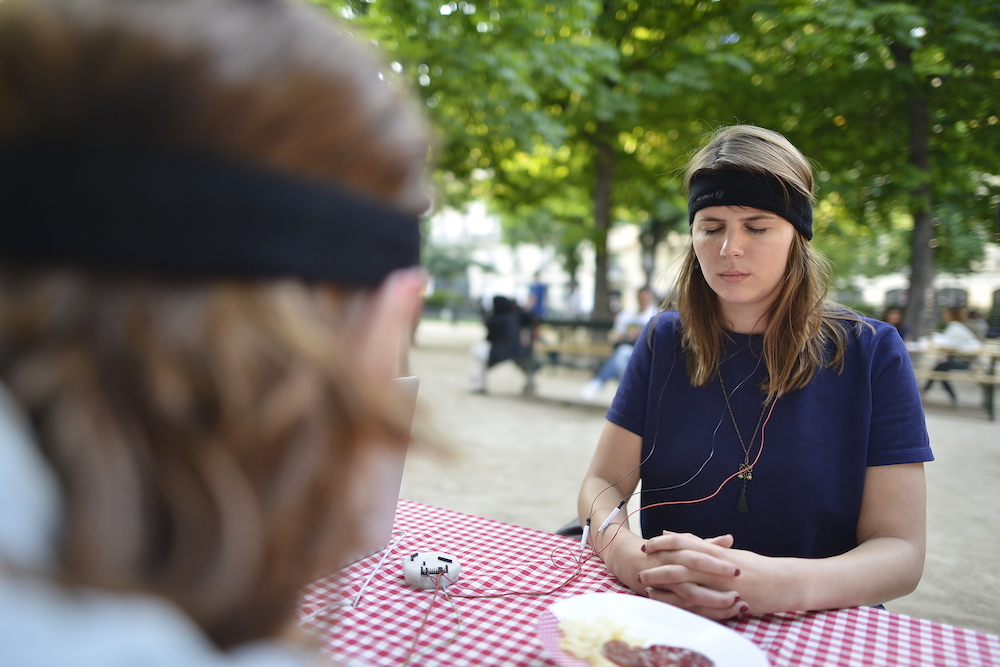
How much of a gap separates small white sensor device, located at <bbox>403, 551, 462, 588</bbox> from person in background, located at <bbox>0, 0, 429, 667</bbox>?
0.85 m

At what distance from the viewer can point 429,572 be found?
1.41 meters

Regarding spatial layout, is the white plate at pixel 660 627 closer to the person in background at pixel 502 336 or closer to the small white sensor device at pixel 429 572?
the small white sensor device at pixel 429 572

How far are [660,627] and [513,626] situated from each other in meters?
0.28

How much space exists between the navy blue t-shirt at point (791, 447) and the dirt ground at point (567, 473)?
0.63 metres

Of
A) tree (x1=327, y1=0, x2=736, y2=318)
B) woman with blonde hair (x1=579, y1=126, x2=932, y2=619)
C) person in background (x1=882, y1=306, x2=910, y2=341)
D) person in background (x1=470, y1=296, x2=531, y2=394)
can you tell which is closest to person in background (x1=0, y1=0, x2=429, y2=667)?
woman with blonde hair (x1=579, y1=126, x2=932, y2=619)

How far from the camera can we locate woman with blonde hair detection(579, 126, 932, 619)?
1.78 meters

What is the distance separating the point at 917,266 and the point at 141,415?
13.4 metres

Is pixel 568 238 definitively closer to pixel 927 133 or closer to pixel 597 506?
pixel 927 133

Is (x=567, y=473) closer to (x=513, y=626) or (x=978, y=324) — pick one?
(x=513, y=626)

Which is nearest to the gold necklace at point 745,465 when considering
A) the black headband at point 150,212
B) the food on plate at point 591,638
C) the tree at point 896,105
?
the food on plate at point 591,638

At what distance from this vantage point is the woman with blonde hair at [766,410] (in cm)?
178

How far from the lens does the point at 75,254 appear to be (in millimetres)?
525

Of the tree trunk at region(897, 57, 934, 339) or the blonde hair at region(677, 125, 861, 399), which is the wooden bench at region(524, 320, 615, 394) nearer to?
the tree trunk at region(897, 57, 934, 339)

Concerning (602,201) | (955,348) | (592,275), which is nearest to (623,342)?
(602,201)
